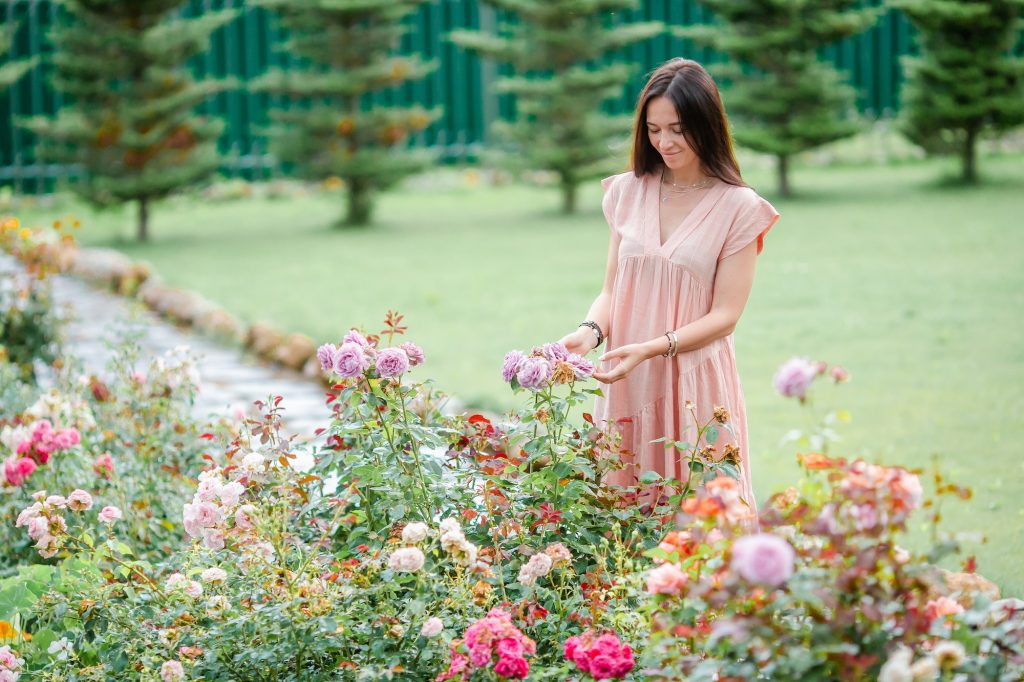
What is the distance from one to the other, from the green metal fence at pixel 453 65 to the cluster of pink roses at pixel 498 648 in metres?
13.3

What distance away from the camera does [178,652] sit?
8.58ft

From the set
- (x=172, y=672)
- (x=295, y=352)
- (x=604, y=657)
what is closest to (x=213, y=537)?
(x=172, y=672)

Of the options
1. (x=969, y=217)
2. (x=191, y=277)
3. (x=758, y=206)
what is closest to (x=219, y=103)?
(x=191, y=277)

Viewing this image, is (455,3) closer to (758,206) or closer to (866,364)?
(866,364)

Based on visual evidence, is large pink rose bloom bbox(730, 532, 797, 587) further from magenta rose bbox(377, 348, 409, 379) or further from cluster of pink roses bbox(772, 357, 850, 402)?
magenta rose bbox(377, 348, 409, 379)

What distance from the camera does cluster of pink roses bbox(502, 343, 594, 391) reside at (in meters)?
2.58

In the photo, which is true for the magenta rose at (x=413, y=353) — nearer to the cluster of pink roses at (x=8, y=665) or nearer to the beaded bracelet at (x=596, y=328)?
the beaded bracelet at (x=596, y=328)

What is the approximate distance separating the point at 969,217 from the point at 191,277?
Result: 6.68 m

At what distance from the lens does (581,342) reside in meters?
3.09

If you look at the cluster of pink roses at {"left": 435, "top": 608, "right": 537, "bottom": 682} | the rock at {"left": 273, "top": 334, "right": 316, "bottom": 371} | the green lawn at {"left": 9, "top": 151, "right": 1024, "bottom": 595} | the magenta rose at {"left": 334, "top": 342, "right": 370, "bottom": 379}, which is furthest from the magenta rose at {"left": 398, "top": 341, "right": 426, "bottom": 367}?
the rock at {"left": 273, "top": 334, "right": 316, "bottom": 371}

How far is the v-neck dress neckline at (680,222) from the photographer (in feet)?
9.89

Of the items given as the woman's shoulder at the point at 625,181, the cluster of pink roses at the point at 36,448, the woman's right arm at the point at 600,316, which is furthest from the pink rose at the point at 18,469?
the woman's shoulder at the point at 625,181

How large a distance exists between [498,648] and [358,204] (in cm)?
1096

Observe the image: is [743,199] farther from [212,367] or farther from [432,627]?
[212,367]
